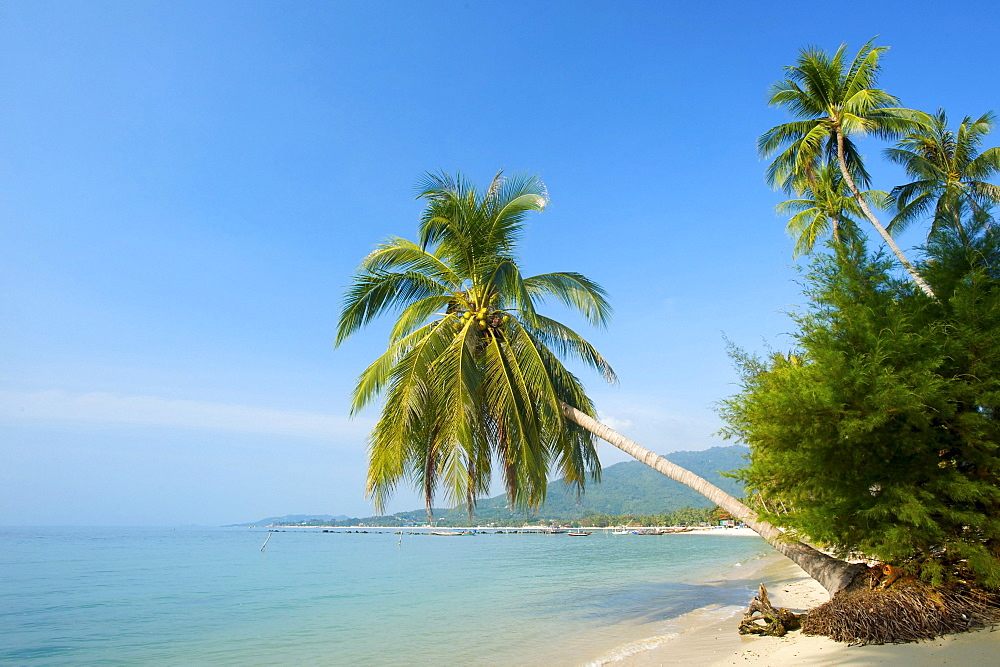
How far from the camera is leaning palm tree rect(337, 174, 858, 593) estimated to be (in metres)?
9.27

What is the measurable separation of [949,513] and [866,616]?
153 cm

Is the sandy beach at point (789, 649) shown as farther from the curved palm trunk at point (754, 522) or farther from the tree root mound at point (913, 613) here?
the curved palm trunk at point (754, 522)

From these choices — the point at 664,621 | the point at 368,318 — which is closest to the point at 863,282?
the point at 368,318

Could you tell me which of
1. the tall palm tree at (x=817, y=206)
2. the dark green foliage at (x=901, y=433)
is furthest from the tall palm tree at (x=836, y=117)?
the dark green foliage at (x=901, y=433)

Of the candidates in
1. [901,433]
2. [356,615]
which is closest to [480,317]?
[901,433]

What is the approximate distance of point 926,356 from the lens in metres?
6.27

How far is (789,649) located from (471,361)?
6139 millimetres

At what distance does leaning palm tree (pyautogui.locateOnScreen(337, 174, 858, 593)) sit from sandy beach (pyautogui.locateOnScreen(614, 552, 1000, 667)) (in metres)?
2.37

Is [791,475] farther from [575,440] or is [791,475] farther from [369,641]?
[369,641]

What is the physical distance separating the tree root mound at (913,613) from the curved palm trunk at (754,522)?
1.60 feet

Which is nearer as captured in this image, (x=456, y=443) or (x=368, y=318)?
(x=456, y=443)

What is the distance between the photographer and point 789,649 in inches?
286

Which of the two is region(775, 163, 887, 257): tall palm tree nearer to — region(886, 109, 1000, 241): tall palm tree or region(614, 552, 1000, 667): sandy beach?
region(886, 109, 1000, 241): tall palm tree

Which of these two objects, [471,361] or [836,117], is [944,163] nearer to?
[836,117]
